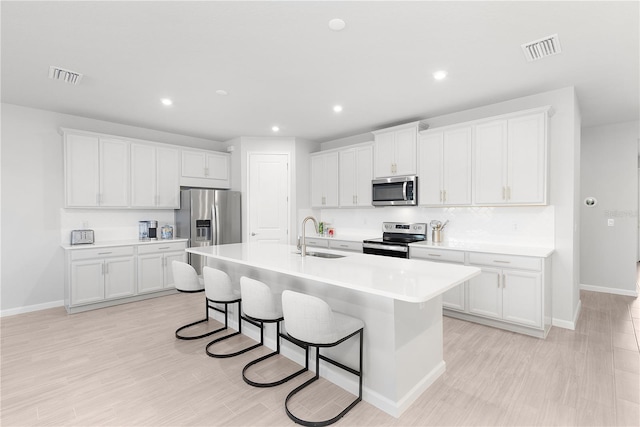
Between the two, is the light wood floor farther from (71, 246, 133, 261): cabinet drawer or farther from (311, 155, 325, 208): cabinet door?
(311, 155, 325, 208): cabinet door

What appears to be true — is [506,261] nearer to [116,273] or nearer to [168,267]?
[168,267]

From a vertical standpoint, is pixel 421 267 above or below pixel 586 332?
above

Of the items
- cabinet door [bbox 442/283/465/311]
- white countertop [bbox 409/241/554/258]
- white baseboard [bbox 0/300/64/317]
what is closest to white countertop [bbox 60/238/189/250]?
white baseboard [bbox 0/300/64/317]

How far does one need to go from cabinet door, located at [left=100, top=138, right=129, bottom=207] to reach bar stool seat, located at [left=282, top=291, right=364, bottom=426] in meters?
3.85

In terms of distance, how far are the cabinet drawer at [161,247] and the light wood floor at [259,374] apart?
127 centimetres

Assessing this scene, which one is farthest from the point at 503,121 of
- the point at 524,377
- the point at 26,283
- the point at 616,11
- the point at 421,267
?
the point at 26,283

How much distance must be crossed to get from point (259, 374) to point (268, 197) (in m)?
3.62

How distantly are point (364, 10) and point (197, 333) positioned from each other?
11.2ft

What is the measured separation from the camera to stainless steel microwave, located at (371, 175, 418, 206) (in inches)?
178

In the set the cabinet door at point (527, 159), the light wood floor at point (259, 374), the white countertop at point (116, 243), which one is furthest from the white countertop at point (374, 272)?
the white countertop at point (116, 243)

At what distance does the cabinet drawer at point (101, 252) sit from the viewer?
4152 millimetres

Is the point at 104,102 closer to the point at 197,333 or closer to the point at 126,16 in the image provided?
the point at 126,16

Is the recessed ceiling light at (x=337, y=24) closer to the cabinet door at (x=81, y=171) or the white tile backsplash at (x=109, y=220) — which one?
the cabinet door at (x=81, y=171)

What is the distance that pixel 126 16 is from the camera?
220 cm
